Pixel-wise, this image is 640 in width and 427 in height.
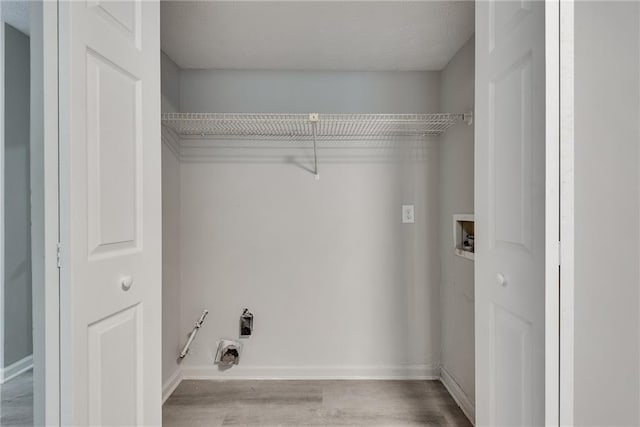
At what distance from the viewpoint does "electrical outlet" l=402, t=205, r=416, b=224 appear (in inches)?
110

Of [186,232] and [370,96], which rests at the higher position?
[370,96]

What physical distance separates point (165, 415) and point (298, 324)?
94 centimetres

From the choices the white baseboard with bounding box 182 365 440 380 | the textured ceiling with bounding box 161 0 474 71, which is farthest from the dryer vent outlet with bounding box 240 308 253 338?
the textured ceiling with bounding box 161 0 474 71

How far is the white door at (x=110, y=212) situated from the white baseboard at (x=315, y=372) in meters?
1.37

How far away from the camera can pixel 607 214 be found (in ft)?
3.66

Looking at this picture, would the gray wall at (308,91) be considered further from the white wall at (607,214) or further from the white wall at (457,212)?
the white wall at (607,214)

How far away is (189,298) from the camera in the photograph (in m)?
2.77

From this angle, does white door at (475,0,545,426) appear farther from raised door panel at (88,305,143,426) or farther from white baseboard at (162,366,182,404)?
white baseboard at (162,366,182,404)

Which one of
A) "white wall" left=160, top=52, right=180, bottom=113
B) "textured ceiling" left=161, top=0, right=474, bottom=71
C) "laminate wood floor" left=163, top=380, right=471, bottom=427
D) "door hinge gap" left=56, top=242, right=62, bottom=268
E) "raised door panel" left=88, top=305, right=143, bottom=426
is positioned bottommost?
"laminate wood floor" left=163, top=380, right=471, bottom=427

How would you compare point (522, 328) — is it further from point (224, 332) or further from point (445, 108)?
point (224, 332)

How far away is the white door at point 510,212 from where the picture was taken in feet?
3.47

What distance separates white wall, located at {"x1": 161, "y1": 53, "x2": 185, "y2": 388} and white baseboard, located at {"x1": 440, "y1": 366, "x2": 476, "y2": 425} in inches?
67.6

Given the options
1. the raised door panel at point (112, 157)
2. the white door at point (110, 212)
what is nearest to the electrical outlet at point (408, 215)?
the white door at point (110, 212)

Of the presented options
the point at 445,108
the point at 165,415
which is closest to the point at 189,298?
the point at 165,415
